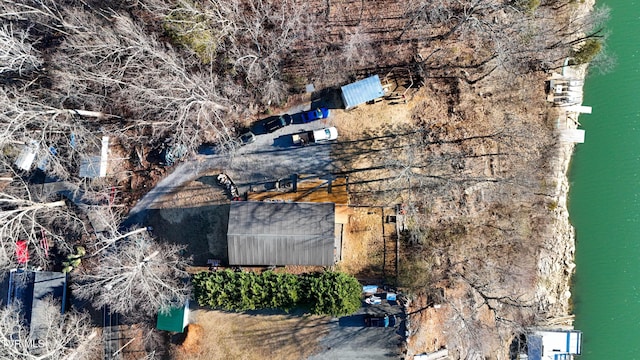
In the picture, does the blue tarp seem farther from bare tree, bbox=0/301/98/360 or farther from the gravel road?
bare tree, bbox=0/301/98/360

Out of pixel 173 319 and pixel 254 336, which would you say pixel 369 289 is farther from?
pixel 173 319

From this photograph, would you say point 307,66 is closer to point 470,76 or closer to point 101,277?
point 470,76

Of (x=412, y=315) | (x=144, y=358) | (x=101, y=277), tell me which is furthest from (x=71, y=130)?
(x=412, y=315)

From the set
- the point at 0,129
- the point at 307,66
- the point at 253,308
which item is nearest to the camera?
the point at 0,129

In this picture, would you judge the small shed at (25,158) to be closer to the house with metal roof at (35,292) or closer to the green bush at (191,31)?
the house with metal roof at (35,292)

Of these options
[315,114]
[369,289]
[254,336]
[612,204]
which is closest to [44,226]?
[254,336]

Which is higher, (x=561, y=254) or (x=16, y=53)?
(x=16, y=53)

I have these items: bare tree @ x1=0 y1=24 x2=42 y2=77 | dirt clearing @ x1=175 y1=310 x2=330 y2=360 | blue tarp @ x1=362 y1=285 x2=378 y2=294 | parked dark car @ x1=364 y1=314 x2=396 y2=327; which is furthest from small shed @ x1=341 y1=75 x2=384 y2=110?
bare tree @ x1=0 y1=24 x2=42 y2=77
